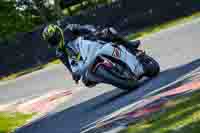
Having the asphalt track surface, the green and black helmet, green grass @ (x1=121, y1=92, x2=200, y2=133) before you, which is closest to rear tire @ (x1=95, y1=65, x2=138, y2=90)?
the asphalt track surface

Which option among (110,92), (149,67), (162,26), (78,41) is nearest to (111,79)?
(149,67)

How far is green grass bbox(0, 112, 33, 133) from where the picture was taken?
14680 mm

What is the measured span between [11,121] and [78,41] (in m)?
3.73

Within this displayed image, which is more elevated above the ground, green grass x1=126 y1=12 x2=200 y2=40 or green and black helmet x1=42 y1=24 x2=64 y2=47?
green and black helmet x1=42 y1=24 x2=64 y2=47

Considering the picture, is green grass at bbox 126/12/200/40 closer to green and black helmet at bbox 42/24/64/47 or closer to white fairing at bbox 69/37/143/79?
white fairing at bbox 69/37/143/79

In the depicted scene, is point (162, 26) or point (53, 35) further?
point (162, 26)

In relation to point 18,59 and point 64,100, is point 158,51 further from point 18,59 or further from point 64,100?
point 18,59

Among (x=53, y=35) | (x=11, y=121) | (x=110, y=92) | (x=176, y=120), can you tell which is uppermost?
(x=176, y=120)

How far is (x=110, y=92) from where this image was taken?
14.0 meters

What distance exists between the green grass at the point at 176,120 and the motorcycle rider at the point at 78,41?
3657 millimetres

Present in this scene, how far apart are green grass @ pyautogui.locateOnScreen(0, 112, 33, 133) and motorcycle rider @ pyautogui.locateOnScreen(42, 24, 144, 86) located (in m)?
2.48

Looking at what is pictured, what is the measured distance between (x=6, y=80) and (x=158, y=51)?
1245 centimetres

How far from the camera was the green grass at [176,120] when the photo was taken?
295 inches

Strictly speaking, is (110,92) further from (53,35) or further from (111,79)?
(53,35)
